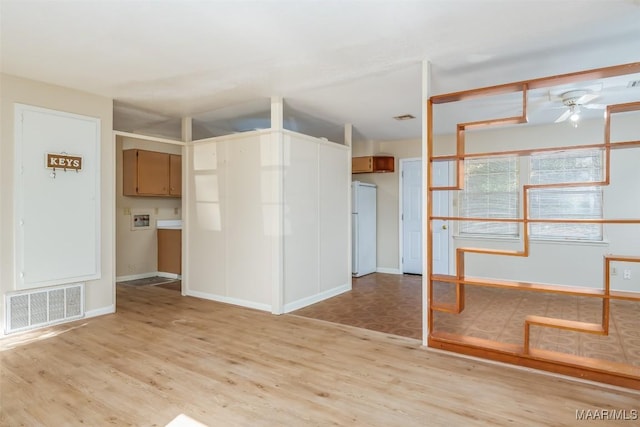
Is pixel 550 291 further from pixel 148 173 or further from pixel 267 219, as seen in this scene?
pixel 148 173

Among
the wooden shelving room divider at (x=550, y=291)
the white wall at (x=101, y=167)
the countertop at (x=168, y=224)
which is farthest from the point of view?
the countertop at (x=168, y=224)

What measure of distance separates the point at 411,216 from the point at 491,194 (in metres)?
1.40

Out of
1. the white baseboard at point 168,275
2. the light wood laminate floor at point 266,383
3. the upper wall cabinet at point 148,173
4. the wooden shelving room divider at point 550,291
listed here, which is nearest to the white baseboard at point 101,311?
the light wood laminate floor at point 266,383

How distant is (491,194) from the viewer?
19.5ft

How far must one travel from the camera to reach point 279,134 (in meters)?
4.22

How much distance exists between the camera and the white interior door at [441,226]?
6.39 meters

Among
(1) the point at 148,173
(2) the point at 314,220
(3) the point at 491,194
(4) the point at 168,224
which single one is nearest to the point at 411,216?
(3) the point at 491,194

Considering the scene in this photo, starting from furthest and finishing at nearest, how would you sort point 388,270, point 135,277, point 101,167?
1. point 388,270
2. point 135,277
3. point 101,167

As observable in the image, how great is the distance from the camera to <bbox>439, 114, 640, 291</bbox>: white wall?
4.96 metres

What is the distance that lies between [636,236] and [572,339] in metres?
2.63

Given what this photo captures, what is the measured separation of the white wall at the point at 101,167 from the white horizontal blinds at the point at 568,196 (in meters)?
5.71

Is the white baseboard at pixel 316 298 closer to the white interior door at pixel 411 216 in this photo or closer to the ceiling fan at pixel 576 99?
the white interior door at pixel 411 216

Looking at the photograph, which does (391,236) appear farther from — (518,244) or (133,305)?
(133,305)

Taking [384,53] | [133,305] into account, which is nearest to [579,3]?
[384,53]
